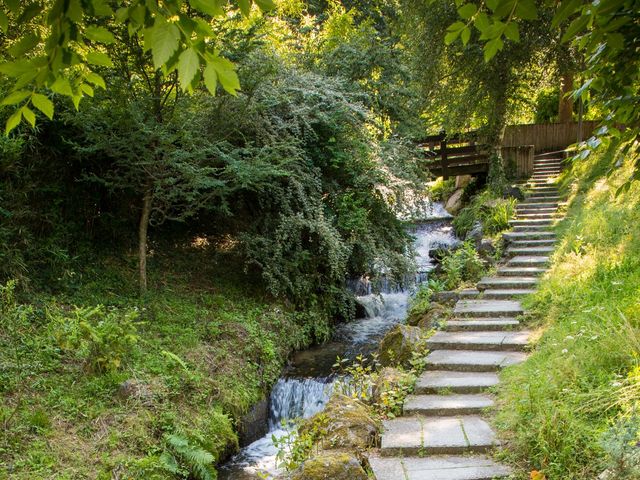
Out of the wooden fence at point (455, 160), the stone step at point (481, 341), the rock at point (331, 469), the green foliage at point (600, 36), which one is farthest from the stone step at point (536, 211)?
the rock at point (331, 469)

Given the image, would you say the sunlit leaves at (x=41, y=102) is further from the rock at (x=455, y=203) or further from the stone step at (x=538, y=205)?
the rock at (x=455, y=203)

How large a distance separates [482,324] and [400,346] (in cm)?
122

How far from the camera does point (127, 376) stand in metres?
5.59

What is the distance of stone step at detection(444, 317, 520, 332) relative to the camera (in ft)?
21.9

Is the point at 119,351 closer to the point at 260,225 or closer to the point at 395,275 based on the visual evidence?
the point at 260,225

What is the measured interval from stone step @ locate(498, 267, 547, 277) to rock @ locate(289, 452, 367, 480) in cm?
591

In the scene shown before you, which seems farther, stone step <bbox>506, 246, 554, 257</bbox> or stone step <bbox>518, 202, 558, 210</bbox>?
stone step <bbox>518, 202, 558, 210</bbox>

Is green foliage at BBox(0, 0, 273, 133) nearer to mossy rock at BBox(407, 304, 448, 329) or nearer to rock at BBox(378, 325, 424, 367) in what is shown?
rock at BBox(378, 325, 424, 367)

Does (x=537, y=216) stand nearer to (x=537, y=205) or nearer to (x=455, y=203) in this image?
(x=537, y=205)

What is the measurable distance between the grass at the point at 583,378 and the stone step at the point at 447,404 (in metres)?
0.22

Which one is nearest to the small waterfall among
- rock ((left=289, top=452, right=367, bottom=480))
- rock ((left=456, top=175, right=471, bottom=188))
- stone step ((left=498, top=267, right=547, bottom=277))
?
rock ((left=289, top=452, right=367, bottom=480))

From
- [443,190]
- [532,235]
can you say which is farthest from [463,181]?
[532,235]

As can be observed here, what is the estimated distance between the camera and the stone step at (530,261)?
9.08 metres

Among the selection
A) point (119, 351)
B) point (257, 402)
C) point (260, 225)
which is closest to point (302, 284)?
point (260, 225)
